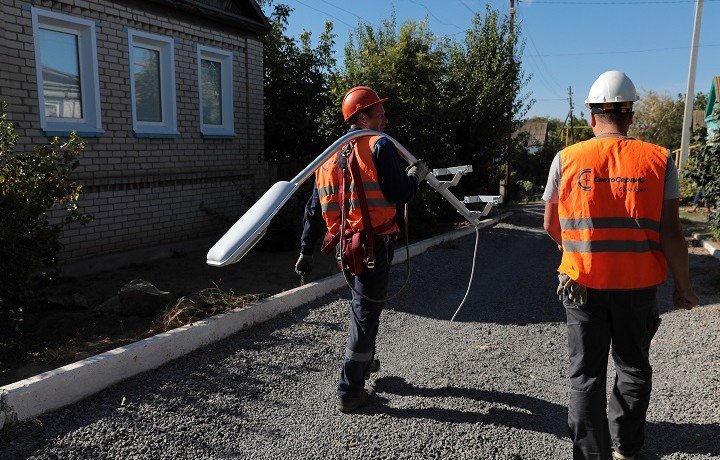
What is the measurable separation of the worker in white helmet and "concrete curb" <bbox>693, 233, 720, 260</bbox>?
763cm

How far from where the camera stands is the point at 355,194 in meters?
3.65

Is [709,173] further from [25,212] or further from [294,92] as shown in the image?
[25,212]

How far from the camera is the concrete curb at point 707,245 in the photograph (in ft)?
30.7

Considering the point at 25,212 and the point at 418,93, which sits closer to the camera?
the point at 25,212

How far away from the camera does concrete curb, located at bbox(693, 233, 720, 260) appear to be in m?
9.34

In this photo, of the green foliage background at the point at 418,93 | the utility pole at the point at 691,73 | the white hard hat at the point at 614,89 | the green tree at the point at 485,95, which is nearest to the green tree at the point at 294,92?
the green foliage background at the point at 418,93

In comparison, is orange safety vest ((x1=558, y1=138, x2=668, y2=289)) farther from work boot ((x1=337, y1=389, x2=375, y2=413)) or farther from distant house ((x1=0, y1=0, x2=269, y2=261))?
distant house ((x1=0, y1=0, x2=269, y2=261))

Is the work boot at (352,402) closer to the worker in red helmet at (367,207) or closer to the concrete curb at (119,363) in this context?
the worker in red helmet at (367,207)

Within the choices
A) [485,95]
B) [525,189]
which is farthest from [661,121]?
[485,95]

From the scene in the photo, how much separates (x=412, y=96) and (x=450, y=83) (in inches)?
126

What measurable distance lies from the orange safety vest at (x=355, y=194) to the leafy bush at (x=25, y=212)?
8.13 ft

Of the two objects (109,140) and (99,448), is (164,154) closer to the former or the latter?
(109,140)

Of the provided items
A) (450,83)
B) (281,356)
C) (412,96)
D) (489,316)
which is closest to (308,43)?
(450,83)

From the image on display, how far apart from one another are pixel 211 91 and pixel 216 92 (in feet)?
0.40
